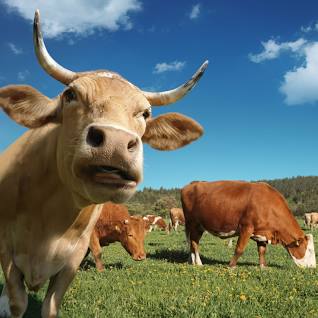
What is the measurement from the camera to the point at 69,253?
5.59m

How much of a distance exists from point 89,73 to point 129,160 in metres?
1.47

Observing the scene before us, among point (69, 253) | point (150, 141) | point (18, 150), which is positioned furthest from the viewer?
point (18, 150)

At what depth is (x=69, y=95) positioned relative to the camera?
4.30m

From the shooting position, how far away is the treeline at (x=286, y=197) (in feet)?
270

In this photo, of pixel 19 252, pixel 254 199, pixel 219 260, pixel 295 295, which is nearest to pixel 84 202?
pixel 19 252

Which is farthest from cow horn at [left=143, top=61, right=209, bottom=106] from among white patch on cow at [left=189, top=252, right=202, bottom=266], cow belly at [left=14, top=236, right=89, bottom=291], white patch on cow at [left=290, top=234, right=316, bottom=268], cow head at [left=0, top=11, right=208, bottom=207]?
white patch on cow at [left=290, top=234, right=316, bottom=268]

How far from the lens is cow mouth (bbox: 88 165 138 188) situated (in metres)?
3.58

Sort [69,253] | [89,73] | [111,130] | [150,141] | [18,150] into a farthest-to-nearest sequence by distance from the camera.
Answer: [18,150]
[69,253]
[150,141]
[89,73]
[111,130]

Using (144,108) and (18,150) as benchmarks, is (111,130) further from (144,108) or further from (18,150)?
(18,150)

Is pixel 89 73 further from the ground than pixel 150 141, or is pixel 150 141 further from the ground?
pixel 89 73

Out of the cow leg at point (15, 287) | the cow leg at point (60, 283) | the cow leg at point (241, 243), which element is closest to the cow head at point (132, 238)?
the cow leg at point (241, 243)

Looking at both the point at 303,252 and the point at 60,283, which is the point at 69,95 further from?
the point at 303,252

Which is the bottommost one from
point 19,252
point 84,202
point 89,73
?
point 19,252

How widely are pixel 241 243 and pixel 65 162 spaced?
1025 cm
